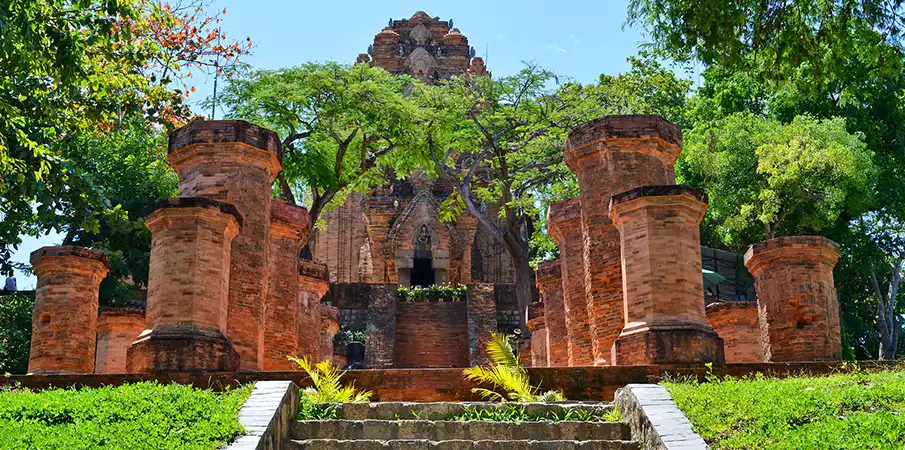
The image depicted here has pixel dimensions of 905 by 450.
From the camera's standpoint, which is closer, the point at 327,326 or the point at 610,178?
the point at 610,178

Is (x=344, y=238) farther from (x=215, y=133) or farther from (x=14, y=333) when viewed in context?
(x=215, y=133)

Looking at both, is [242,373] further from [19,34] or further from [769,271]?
[769,271]

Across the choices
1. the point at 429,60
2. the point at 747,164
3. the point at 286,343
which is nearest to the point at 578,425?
the point at 286,343

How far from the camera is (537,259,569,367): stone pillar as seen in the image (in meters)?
20.2

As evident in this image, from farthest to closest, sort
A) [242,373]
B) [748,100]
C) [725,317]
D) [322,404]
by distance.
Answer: [748,100] < [725,317] < [242,373] < [322,404]

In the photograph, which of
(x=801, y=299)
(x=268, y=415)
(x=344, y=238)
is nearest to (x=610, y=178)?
(x=801, y=299)

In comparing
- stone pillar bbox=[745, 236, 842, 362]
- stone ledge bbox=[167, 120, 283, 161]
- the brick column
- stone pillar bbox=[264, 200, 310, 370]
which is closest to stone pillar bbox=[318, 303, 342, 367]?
the brick column

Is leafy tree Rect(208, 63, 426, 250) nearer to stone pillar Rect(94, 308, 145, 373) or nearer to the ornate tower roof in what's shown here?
stone pillar Rect(94, 308, 145, 373)

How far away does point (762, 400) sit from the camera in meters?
9.67

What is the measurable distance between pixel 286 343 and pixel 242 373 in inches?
250

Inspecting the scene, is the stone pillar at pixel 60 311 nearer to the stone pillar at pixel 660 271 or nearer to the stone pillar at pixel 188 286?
the stone pillar at pixel 188 286

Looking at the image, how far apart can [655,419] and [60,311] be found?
11015 mm

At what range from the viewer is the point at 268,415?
934 cm

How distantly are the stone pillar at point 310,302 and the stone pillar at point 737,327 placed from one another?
286 inches
